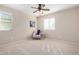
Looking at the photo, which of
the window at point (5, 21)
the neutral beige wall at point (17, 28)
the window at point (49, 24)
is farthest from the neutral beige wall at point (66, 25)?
the window at point (5, 21)

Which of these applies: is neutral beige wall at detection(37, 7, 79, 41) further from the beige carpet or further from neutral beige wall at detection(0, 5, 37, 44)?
neutral beige wall at detection(0, 5, 37, 44)

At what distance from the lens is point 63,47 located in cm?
246

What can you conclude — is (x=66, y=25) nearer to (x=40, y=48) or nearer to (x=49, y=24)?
(x=49, y=24)

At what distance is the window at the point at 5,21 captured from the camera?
2.44 meters

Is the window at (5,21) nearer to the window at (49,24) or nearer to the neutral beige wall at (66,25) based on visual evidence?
the neutral beige wall at (66,25)

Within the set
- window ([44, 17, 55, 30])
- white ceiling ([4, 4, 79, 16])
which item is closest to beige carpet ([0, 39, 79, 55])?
window ([44, 17, 55, 30])

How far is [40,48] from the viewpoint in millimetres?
2477

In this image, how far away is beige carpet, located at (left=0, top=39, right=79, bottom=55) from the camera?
243 centimetres

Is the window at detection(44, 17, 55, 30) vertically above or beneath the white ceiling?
beneath

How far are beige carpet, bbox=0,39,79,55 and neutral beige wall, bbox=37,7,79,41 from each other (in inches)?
5.5
